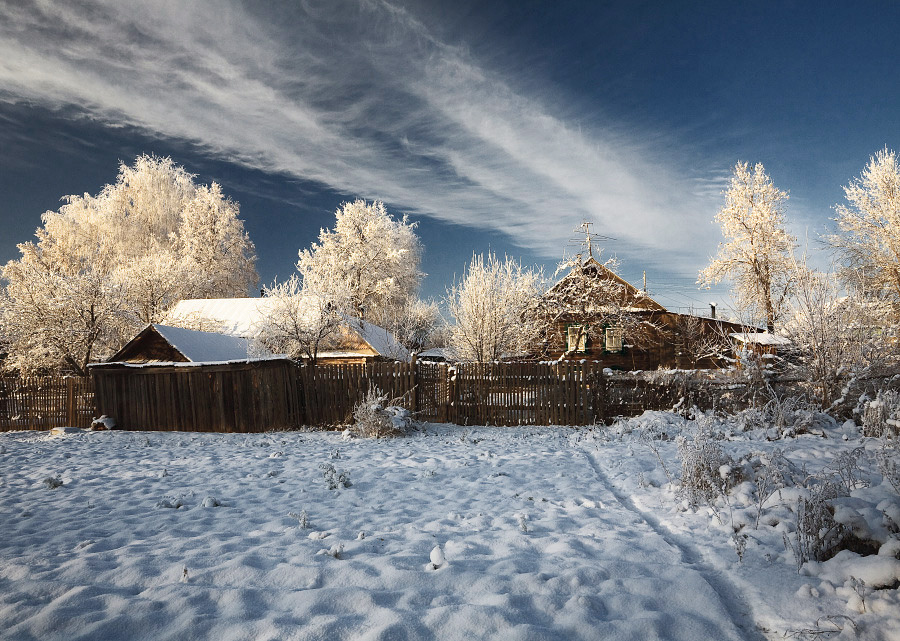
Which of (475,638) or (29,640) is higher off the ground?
(29,640)

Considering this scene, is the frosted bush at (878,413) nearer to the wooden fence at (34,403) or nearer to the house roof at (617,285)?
the house roof at (617,285)

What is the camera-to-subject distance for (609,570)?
3.14 metres

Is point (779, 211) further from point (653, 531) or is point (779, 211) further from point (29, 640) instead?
point (29, 640)

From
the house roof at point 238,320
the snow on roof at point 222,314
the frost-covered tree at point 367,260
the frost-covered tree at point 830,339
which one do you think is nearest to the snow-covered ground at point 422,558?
the frost-covered tree at point 830,339

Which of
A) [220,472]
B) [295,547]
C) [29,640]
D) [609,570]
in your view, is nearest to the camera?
→ [29,640]

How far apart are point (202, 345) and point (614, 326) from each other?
16.6 metres

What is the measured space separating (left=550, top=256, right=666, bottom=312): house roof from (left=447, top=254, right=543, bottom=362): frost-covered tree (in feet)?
9.74

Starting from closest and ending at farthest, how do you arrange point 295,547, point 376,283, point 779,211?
1. point 295,547
2. point 779,211
3. point 376,283

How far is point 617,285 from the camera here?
2084 centimetres

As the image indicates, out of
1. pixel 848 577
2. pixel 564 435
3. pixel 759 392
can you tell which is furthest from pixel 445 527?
pixel 759 392

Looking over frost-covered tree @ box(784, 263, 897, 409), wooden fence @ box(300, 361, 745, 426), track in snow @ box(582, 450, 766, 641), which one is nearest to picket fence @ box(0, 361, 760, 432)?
wooden fence @ box(300, 361, 745, 426)

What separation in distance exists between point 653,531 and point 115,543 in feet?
14.3

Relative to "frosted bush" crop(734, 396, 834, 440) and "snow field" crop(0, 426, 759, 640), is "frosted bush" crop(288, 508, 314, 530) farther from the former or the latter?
"frosted bush" crop(734, 396, 834, 440)

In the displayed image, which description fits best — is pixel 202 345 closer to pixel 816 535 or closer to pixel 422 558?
pixel 422 558
